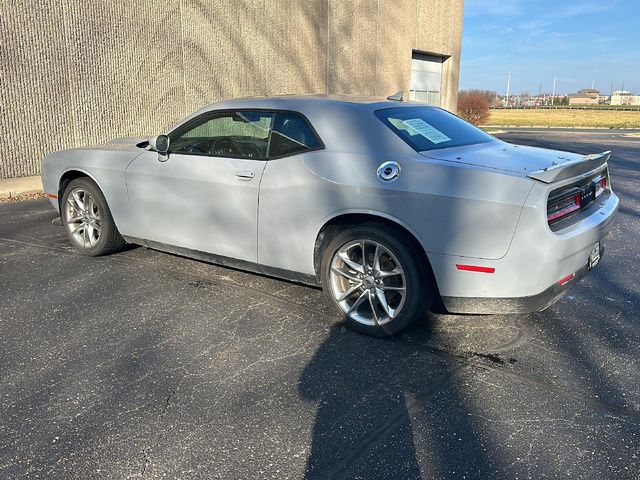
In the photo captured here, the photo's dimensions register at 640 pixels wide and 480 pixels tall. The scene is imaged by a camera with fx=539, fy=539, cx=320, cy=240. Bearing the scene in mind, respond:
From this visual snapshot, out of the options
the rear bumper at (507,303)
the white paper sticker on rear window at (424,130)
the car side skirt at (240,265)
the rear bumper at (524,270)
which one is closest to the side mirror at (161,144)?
the car side skirt at (240,265)

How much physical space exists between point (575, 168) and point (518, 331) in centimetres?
120

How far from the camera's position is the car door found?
13.6 feet

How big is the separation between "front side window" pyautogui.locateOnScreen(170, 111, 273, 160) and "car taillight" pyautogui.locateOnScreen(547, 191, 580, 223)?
204 centimetres

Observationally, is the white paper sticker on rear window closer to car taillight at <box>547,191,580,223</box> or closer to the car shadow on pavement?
car taillight at <box>547,191,580,223</box>

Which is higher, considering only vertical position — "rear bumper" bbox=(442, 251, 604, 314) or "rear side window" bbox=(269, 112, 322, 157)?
"rear side window" bbox=(269, 112, 322, 157)

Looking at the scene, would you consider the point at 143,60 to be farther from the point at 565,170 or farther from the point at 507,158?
the point at 565,170

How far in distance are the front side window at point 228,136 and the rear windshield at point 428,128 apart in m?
0.92

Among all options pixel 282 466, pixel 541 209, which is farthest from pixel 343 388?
pixel 541 209

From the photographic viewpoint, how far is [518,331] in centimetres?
381

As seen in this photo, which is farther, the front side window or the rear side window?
the front side window

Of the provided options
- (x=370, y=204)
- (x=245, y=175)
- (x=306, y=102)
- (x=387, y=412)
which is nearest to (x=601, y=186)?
(x=370, y=204)

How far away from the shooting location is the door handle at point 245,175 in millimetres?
4074

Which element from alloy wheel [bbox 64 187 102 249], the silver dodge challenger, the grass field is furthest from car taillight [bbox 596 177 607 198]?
the grass field

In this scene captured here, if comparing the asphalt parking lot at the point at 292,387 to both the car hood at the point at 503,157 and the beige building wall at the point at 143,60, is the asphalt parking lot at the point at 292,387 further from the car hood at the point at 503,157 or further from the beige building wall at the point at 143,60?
the beige building wall at the point at 143,60
